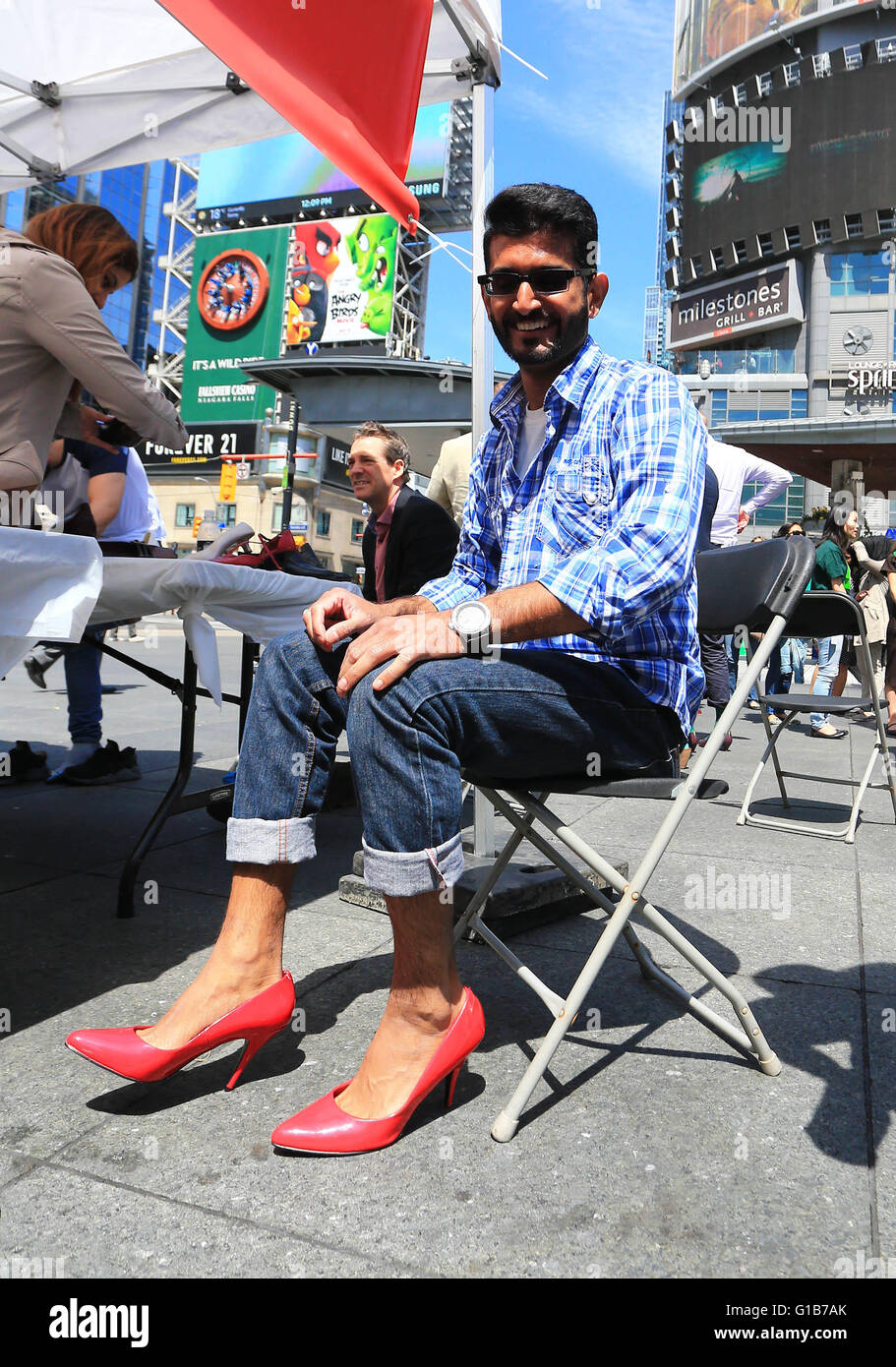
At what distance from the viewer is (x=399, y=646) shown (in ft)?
5.39

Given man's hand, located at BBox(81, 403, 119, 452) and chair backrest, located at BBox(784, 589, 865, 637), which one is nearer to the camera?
man's hand, located at BBox(81, 403, 119, 452)

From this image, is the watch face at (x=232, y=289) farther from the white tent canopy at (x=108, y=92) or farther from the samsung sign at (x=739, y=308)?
the white tent canopy at (x=108, y=92)

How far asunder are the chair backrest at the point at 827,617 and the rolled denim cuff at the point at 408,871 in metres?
2.60

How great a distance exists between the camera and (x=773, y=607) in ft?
6.41

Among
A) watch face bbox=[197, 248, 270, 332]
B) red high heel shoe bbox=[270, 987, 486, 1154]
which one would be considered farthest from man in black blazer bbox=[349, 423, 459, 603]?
watch face bbox=[197, 248, 270, 332]

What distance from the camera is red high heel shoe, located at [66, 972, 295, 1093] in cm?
167

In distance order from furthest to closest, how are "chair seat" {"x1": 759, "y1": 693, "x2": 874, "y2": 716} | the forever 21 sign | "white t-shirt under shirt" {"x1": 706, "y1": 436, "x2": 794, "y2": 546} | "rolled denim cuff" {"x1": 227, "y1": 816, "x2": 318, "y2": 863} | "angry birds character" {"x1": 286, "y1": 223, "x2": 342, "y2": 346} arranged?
the forever 21 sign → "angry birds character" {"x1": 286, "y1": 223, "x2": 342, "y2": 346} → "white t-shirt under shirt" {"x1": 706, "y1": 436, "x2": 794, "y2": 546} → "chair seat" {"x1": 759, "y1": 693, "x2": 874, "y2": 716} → "rolled denim cuff" {"x1": 227, "y1": 816, "x2": 318, "y2": 863}

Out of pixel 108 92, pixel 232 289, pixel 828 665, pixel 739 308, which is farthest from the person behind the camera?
pixel 232 289

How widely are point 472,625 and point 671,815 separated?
55cm

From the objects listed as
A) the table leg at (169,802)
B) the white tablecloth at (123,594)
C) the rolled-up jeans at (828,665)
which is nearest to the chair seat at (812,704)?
the white tablecloth at (123,594)

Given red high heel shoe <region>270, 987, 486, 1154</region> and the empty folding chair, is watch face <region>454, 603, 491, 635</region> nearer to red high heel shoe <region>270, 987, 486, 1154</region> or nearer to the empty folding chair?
red high heel shoe <region>270, 987, 486, 1154</region>

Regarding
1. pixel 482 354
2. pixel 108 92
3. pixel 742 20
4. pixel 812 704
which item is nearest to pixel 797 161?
pixel 742 20

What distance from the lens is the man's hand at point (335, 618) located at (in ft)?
5.98

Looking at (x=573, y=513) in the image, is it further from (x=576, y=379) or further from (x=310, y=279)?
(x=310, y=279)
